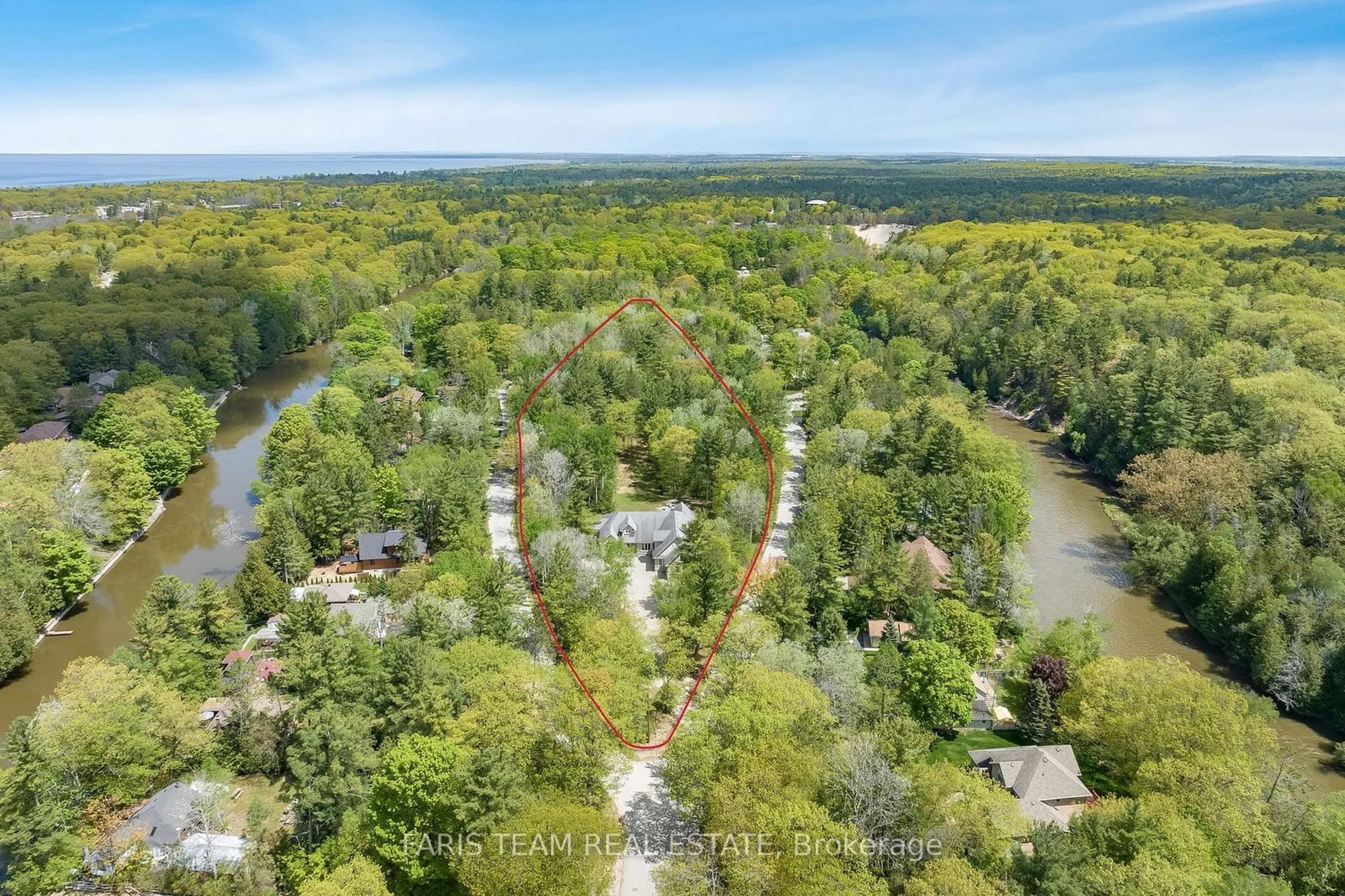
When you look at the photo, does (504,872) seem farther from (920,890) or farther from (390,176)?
(390,176)

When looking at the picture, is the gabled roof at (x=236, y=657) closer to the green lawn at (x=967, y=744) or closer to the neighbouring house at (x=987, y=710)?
the green lawn at (x=967, y=744)

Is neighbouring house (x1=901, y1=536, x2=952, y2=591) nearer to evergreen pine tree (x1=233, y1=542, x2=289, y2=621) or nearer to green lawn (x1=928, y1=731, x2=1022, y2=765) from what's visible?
green lawn (x1=928, y1=731, x2=1022, y2=765)

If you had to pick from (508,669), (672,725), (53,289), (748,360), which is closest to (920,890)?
(672,725)

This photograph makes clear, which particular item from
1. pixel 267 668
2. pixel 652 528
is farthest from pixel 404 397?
pixel 267 668

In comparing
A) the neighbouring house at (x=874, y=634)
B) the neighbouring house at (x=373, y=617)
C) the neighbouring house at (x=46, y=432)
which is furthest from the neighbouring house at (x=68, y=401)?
the neighbouring house at (x=874, y=634)

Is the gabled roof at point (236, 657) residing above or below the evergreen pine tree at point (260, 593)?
below

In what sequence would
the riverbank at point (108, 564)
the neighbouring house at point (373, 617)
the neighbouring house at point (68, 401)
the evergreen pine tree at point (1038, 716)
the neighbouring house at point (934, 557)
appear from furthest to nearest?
1. the neighbouring house at point (68, 401)
2. the riverbank at point (108, 564)
3. the neighbouring house at point (934, 557)
4. the neighbouring house at point (373, 617)
5. the evergreen pine tree at point (1038, 716)

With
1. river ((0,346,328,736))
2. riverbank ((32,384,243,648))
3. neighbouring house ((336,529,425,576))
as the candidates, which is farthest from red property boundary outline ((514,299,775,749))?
riverbank ((32,384,243,648))
